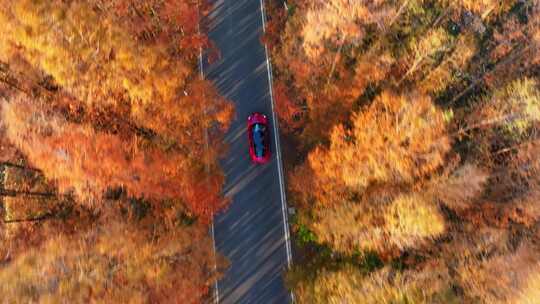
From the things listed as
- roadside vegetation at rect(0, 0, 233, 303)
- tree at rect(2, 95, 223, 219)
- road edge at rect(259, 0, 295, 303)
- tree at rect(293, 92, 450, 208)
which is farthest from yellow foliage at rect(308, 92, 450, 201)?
tree at rect(2, 95, 223, 219)

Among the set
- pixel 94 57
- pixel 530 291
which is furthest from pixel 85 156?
pixel 530 291

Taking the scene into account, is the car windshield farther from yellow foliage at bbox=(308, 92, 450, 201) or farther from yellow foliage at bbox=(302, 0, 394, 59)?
yellow foliage at bbox=(308, 92, 450, 201)

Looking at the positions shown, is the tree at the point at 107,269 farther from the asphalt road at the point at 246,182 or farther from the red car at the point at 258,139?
the red car at the point at 258,139

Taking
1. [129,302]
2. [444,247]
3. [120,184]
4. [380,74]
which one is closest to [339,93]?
[380,74]

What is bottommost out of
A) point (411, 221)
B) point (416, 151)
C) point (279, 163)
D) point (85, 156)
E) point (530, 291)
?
point (530, 291)

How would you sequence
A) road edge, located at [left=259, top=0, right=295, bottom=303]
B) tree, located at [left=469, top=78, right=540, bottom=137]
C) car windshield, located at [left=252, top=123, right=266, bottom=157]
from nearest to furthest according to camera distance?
1. tree, located at [left=469, top=78, right=540, bottom=137]
2. road edge, located at [left=259, top=0, right=295, bottom=303]
3. car windshield, located at [left=252, top=123, right=266, bottom=157]

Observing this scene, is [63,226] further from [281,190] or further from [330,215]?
[330,215]

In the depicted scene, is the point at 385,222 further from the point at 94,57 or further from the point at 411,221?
the point at 94,57
